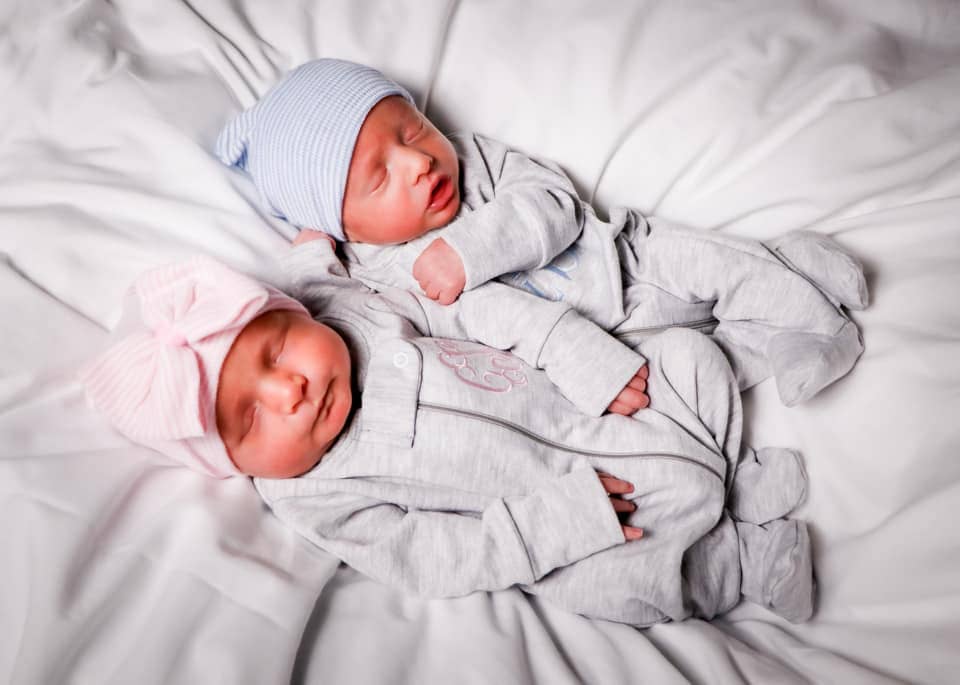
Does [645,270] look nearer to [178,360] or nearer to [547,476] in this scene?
[547,476]

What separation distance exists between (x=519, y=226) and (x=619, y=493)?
1.46 ft

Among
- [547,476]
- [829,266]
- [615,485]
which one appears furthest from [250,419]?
[829,266]

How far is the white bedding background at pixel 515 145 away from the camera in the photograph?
3.00 ft

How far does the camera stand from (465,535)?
1.09 m

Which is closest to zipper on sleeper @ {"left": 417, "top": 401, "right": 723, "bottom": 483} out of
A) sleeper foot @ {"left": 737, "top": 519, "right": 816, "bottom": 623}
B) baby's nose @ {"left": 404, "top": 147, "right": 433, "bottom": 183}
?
sleeper foot @ {"left": 737, "top": 519, "right": 816, "bottom": 623}

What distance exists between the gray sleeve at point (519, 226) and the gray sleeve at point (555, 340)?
49mm

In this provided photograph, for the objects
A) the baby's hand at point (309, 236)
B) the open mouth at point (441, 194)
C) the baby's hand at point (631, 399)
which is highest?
the open mouth at point (441, 194)

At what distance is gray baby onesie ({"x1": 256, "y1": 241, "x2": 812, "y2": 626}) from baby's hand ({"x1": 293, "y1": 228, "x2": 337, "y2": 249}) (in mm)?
140

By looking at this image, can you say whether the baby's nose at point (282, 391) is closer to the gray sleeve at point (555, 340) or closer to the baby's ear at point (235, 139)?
the gray sleeve at point (555, 340)

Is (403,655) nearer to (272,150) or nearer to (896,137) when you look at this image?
(272,150)

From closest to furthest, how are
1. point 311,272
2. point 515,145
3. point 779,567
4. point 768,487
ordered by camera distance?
point 779,567, point 768,487, point 311,272, point 515,145

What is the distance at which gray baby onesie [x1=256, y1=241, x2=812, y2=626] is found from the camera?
1067 millimetres

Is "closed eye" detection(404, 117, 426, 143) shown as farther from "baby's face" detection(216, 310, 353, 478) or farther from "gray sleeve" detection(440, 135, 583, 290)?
"baby's face" detection(216, 310, 353, 478)

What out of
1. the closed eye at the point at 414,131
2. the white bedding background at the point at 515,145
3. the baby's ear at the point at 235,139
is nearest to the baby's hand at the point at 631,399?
the white bedding background at the point at 515,145
